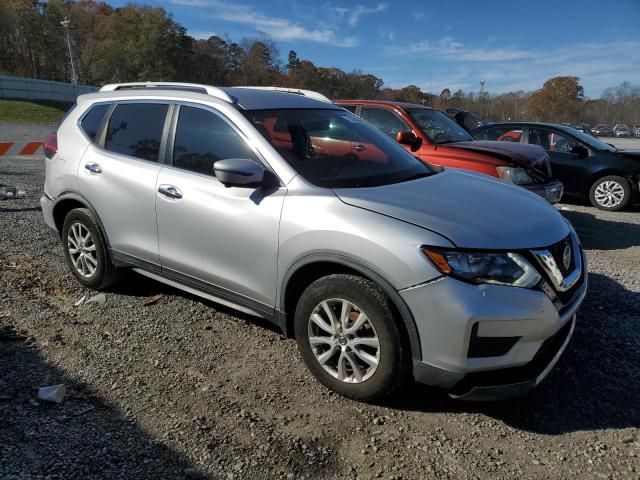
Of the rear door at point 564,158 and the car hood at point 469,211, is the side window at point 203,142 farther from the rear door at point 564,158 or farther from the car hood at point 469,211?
the rear door at point 564,158

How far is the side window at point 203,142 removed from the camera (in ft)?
11.1

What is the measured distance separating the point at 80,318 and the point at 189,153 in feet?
5.38

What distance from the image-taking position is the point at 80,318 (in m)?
4.00

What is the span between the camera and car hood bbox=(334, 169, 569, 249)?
264 centimetres

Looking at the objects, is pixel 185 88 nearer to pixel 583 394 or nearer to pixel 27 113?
pixel 583 394

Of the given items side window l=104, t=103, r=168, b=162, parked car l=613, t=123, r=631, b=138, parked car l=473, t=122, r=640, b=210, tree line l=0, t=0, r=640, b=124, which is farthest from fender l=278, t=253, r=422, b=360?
tree line l=0, t=0, r=640, b=124

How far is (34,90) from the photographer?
177ft

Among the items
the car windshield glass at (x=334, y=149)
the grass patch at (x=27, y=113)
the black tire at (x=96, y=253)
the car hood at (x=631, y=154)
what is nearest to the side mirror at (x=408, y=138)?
the car windshield glass at (x=334, y=149)

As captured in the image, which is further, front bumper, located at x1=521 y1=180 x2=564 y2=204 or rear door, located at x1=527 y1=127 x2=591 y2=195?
rear door, located at x1=527 y1=127 x2=591 y2=195

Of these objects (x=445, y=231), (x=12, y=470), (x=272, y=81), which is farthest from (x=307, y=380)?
(x=272, y=81)

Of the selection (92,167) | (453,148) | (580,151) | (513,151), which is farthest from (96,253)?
(580,151)

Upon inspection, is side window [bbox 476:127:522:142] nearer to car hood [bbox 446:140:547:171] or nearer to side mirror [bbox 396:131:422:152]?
car hood [bbox 446:140:547:171]

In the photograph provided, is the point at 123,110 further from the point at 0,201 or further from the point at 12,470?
the point at 0,201

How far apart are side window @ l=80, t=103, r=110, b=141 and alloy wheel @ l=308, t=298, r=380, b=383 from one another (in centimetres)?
271
